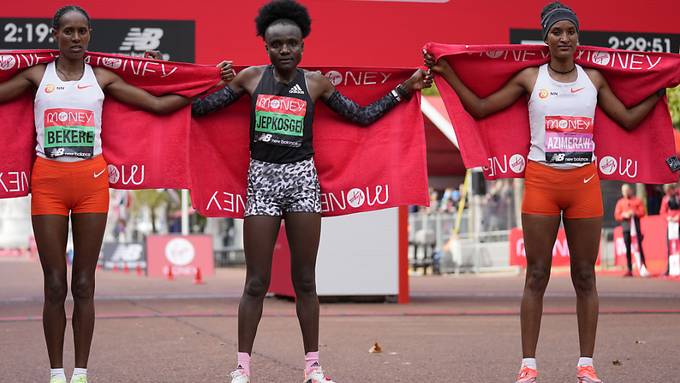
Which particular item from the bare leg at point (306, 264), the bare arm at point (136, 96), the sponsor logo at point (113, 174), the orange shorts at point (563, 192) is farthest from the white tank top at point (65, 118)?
the orange shorts at point (563, 192)

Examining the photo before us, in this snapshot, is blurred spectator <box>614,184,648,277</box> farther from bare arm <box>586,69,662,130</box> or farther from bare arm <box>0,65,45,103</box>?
bare arm <box>0,65,45,103</box>

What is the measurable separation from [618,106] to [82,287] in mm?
3464

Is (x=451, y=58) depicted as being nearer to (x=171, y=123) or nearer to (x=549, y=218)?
(x=549, y=218)

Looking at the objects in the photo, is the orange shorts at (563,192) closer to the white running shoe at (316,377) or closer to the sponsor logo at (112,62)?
the white running shoe at (316,377)

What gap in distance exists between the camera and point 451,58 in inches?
297

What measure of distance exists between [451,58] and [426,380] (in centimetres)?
211

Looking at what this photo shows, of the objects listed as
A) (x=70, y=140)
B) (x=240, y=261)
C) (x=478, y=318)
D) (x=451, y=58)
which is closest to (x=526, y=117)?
(x=451, y=58)

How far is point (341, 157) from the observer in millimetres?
7625

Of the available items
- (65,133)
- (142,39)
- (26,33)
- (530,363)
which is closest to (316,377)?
(530,363)

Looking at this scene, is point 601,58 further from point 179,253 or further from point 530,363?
point 179,253

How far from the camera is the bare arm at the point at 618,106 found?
7.25 meters

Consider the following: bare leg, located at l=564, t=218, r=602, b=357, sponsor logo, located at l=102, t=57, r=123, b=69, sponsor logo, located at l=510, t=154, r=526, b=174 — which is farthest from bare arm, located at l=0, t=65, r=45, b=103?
bare leg, located at l=564, t=218, r=602, b=357

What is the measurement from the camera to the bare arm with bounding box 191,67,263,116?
7047mm

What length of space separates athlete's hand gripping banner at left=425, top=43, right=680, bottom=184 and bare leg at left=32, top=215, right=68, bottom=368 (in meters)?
2.56
